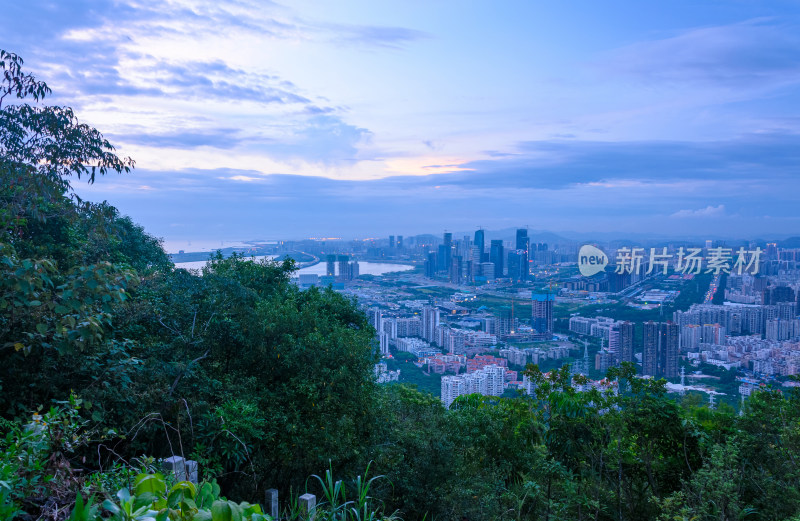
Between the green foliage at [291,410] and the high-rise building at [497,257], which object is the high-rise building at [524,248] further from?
the green foliage at [291,410]

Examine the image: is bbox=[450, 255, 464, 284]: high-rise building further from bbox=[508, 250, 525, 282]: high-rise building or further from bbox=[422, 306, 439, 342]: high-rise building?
bbox=[422, 306, 439, 342]: high-rise building

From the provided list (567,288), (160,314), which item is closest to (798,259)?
(567,288)

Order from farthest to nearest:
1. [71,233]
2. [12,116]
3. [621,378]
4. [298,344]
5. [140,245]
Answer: [140,245], [71,233], [12,116], [298,344], [621,378]

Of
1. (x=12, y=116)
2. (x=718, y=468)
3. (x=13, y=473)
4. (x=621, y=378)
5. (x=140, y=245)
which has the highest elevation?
(x=12, y=116)

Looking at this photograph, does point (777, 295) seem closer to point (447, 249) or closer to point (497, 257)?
point (497, 257)

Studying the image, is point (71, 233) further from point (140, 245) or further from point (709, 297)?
point (709, 297)

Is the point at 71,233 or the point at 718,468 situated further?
the point at 71,233

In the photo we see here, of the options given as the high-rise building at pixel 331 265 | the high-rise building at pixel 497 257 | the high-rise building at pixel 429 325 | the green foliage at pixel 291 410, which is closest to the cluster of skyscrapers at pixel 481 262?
the high-rise building at pixel 497 257

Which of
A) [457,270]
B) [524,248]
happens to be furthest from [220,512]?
[524,248]
